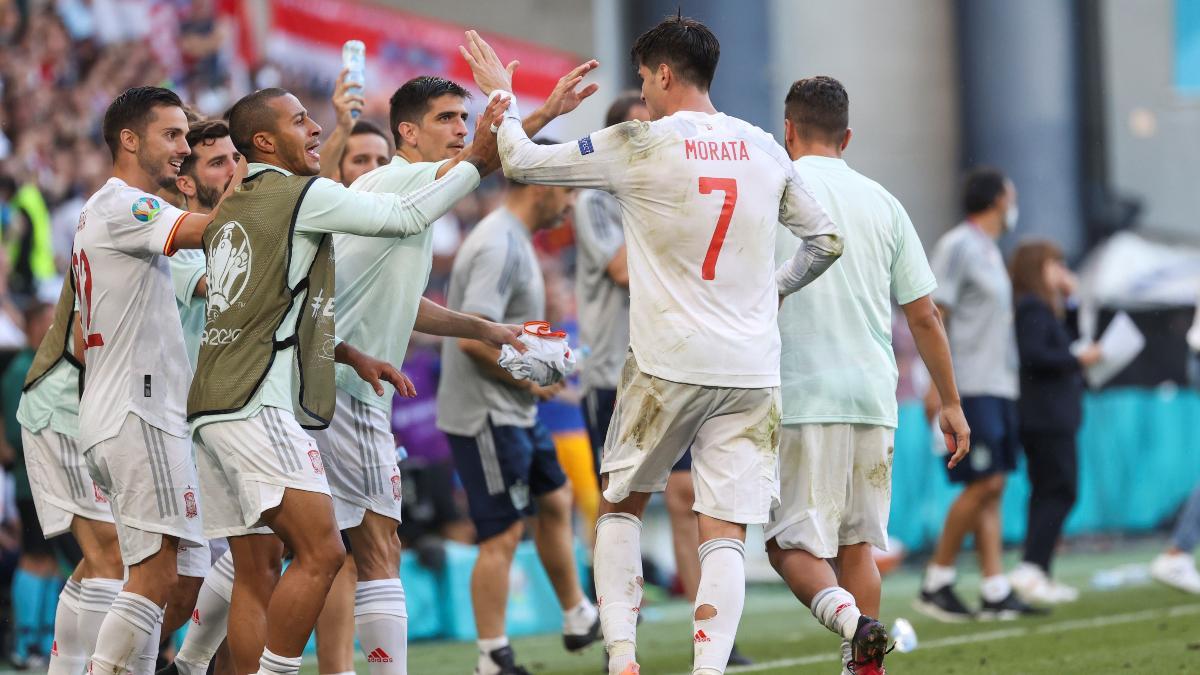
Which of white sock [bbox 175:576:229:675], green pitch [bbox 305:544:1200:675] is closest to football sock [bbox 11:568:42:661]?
green pitch [bbox 305:544:1200:675]

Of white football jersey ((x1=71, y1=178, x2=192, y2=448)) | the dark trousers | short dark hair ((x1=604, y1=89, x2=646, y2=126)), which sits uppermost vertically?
short dark hair ((x1=604, y1=89, x2=646, y2=126))

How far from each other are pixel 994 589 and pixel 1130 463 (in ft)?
19.9

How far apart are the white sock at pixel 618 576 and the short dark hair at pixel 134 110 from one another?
7.26 ft

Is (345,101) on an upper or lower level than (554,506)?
upper

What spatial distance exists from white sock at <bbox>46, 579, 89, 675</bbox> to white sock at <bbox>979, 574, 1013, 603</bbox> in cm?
566

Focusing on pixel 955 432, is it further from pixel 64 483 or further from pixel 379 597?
pixel 64 483

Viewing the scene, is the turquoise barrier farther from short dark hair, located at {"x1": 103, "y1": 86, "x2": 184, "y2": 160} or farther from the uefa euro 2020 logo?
the uefa euro 2020 logo

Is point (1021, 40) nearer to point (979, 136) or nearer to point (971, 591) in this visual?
point (979, 136)

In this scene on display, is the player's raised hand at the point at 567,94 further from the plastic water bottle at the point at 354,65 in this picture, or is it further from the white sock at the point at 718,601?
the white sock at the point at 718,601

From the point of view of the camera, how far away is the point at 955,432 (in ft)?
20.3

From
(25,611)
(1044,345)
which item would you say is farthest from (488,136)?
(1044,345)

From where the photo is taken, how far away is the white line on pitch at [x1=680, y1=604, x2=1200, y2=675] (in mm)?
7840

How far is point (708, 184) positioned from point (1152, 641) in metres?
4.35

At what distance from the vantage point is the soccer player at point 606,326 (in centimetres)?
814
